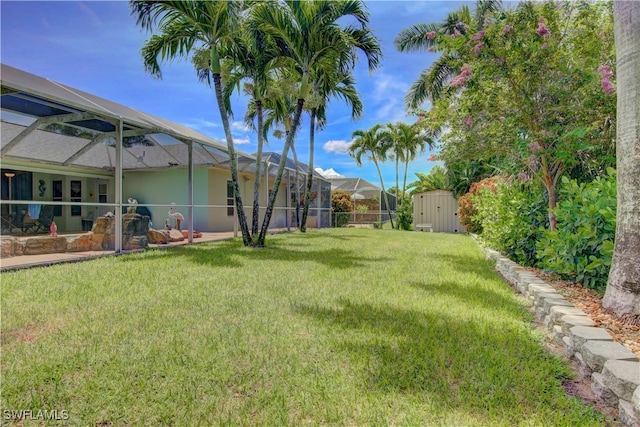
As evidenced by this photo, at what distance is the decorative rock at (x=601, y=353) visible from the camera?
2117mm

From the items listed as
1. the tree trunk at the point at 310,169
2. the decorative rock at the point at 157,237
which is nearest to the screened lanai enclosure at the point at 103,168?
the decorative rock at the point at 157,237

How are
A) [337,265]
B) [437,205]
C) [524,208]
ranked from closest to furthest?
[524,208]
[337,265]
[437,205]

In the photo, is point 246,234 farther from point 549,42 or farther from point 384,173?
point 384,173

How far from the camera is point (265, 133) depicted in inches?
616

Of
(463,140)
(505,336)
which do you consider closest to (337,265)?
(463,140)

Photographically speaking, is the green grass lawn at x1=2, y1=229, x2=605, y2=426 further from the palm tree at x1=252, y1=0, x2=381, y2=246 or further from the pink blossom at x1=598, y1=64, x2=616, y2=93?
the palm tree at x1=252, y1=0, x2=381, y2=246

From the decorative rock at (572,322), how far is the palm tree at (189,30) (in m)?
7.82

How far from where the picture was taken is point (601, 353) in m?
2.19

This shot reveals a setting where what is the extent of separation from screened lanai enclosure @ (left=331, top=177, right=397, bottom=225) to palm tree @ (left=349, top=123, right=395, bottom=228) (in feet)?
8.66

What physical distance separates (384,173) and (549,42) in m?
16.7

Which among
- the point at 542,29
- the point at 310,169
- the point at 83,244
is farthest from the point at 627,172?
the point at 310,169

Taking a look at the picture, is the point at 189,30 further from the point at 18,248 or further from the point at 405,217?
the point at 405,217

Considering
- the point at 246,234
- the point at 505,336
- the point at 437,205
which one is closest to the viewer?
the point at 505,336

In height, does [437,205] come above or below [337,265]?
above
